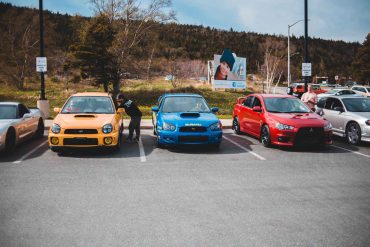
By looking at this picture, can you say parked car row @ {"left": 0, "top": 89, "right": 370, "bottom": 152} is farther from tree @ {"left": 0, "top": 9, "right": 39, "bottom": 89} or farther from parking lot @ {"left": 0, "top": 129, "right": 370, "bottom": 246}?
tree @ {"left": 0, "top": 9, "right": 39, "bottom": 89}

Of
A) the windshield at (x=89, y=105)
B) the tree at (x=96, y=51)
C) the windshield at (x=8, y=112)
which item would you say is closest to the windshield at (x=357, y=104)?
the windshield at (x=89, y=105)

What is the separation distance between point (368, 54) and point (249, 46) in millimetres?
71210

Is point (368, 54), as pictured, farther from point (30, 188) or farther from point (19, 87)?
point (30, 188)

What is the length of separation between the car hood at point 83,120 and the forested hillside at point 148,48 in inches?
901

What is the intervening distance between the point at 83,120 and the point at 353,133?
8.13m

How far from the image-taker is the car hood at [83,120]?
9.16 metres

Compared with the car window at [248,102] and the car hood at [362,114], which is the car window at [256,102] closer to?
the car window at [248,102]

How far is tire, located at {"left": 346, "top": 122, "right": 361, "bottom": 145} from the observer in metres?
11.3

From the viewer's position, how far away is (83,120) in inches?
373

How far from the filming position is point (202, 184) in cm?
676

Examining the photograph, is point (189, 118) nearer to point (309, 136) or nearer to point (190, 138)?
point (190, 138)

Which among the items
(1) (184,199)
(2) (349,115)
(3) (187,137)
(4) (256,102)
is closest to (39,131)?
(3) (187,137)

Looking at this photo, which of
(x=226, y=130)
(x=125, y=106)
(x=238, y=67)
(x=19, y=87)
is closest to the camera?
(x=125, y=106)

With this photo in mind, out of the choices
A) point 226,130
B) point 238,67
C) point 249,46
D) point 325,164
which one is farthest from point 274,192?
point 249,46
